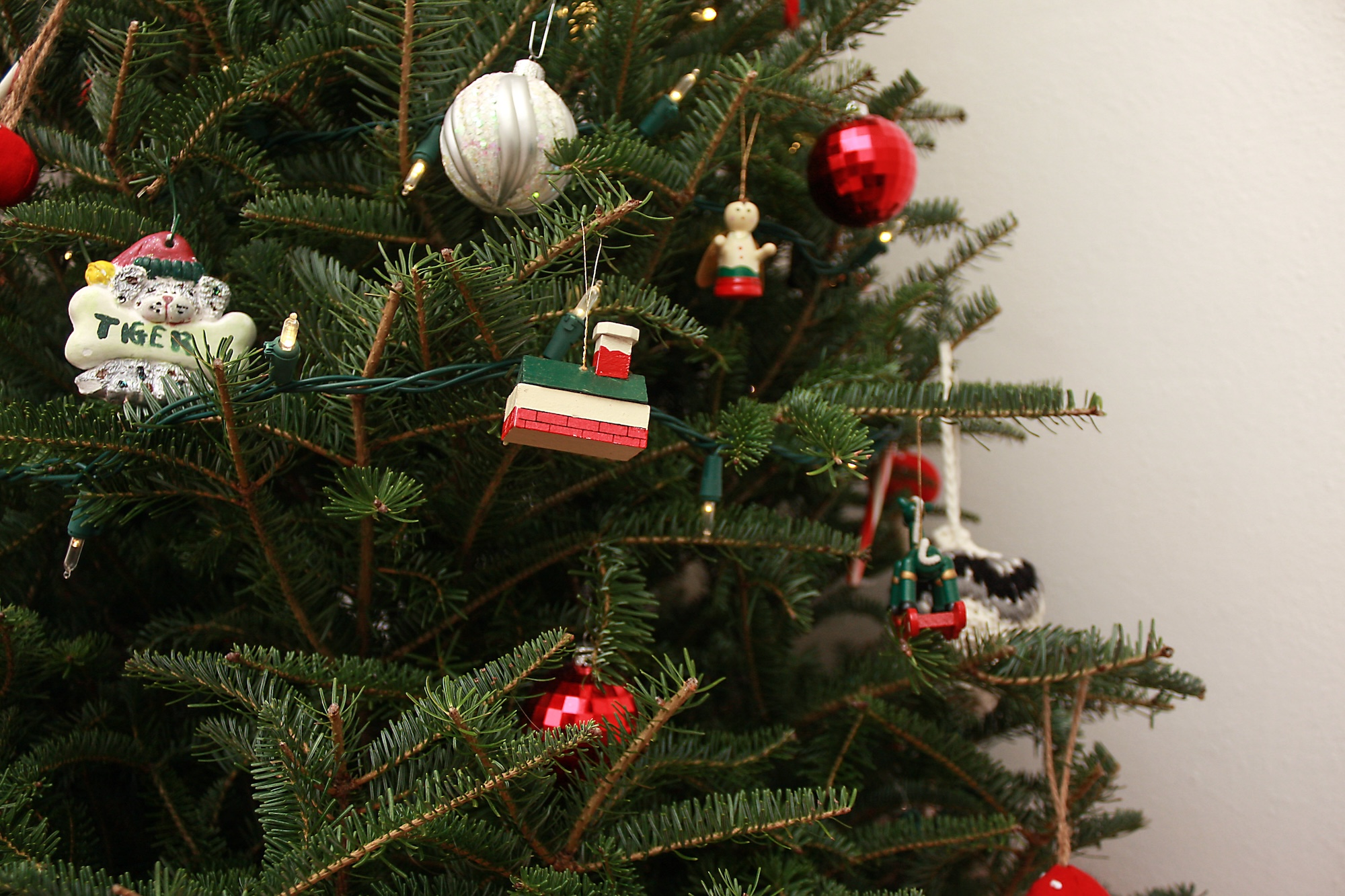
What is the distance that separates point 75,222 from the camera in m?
0.46

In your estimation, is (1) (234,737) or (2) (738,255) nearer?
(1) (234,737)

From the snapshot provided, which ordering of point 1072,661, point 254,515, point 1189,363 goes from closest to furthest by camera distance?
point 254,515, point 1072,661, point 1189,363

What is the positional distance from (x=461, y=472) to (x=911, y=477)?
0.45 m

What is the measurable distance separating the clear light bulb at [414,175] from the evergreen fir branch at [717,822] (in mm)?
370

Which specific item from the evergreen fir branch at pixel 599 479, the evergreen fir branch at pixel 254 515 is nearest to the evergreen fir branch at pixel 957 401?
the evergreen fir branch at pixel 599 479

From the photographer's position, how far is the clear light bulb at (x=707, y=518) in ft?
1.62

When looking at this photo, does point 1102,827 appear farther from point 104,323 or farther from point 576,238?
point 104,323

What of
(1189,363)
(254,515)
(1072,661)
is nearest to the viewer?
(254,515)

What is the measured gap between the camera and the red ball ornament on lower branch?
1.53 feet

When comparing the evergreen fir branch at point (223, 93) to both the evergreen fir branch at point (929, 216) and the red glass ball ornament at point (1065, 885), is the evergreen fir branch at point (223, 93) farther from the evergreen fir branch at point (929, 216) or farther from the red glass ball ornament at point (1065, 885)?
the red glass ball ornament at point (1065, 885)

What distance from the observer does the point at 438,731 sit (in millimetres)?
360

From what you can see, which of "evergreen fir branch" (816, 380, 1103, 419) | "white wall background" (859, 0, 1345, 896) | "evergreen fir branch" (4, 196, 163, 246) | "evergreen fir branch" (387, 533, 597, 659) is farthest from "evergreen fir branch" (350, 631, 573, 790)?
"white wall background" (859, 0, 1345, 896)

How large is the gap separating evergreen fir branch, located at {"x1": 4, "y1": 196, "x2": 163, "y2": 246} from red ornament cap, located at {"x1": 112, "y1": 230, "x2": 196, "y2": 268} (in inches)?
0.6

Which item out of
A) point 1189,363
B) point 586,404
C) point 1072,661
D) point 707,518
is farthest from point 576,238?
point 1189,363
